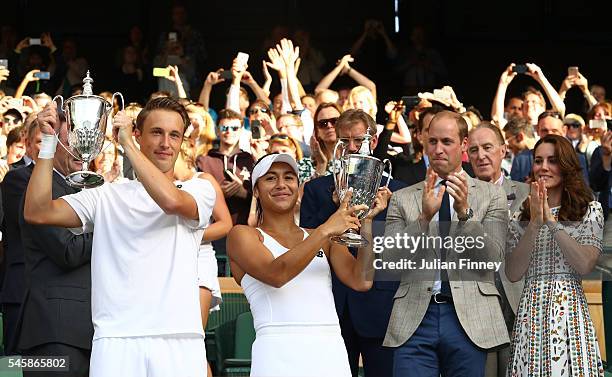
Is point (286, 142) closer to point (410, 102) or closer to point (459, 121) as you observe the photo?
point (410, 102)

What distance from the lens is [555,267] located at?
6191mm

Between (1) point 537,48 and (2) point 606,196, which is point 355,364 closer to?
(2) point 606,196

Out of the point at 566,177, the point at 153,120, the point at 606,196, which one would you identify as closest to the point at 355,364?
the point at 566,177

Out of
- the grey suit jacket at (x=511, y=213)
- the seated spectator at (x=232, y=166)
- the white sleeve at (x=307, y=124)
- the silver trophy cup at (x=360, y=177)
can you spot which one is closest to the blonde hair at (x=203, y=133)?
the seated spectator at (x=232, y=166)

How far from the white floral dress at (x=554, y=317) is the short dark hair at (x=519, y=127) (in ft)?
12.4

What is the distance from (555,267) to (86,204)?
2.47 meters

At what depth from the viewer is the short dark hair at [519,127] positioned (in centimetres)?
1000

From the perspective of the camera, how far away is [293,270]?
5176 millimetres

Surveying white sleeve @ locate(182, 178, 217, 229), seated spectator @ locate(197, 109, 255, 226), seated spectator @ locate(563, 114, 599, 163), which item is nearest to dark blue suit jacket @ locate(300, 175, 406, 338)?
white sleeve @ locate(182, 178, 217, 229)

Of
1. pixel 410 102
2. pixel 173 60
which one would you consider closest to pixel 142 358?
pixel 410 102

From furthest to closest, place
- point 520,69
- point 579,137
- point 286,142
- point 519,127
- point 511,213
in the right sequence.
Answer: point 579,137 → point 520,69 → point 519,127 → point 286,142 → point 511,213

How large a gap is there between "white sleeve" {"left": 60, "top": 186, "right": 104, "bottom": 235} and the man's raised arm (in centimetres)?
2

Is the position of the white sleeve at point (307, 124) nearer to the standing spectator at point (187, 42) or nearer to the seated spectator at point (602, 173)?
the seated spectator at point (602, 173)

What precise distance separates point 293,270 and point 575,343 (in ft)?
5.49
